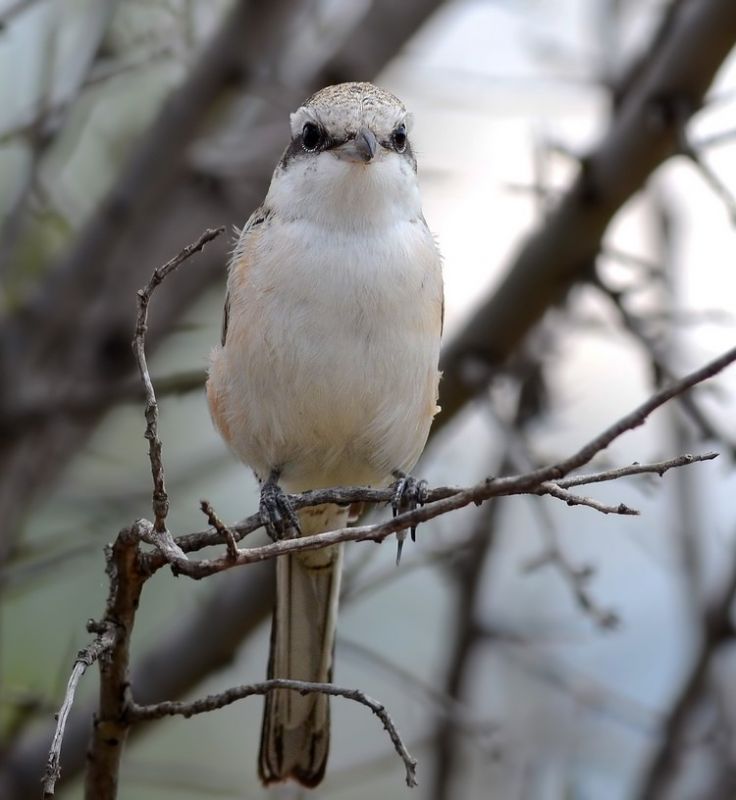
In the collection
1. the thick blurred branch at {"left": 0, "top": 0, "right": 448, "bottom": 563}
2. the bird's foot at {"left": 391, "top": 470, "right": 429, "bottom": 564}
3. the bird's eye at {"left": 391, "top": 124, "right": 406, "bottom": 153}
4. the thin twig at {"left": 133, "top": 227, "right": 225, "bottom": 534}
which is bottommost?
the thin twig at {"left": 133, "top": 227, "right": 225, "bottom": 534}

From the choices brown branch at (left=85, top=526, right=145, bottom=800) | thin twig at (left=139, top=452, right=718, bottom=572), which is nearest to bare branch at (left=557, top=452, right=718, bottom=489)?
thin twig at (left=139, top=452, right=718, bottom=572)

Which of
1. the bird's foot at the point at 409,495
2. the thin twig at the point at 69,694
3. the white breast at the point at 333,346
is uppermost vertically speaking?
the white breast at the point at 333,346

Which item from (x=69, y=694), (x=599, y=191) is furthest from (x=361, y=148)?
(x=69, y=694)

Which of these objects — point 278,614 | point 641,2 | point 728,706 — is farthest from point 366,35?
point 728,706

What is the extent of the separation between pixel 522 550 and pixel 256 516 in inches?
199

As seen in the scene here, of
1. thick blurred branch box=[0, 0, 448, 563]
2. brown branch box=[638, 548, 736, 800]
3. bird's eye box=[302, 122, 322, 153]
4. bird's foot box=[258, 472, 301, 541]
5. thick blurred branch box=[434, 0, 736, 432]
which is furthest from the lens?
thick blurred branch box=[0, 0, 448, 563]

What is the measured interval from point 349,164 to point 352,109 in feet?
0.66

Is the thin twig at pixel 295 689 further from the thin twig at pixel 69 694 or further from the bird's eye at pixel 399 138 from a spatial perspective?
the bird's eye at pixel 399 138

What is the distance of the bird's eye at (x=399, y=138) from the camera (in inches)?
173

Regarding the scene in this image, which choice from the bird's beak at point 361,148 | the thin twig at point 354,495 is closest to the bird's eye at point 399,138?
the bird's beak at point 361,148

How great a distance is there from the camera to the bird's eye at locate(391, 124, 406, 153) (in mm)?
4398

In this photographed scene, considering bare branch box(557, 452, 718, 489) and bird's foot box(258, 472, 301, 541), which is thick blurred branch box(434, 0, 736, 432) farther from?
bare branch box(557, 452, 718, 489)

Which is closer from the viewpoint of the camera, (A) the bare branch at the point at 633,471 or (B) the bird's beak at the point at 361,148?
(A) the bare branch at the point at 633,471

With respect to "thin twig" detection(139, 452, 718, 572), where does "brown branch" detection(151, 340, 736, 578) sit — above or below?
below
